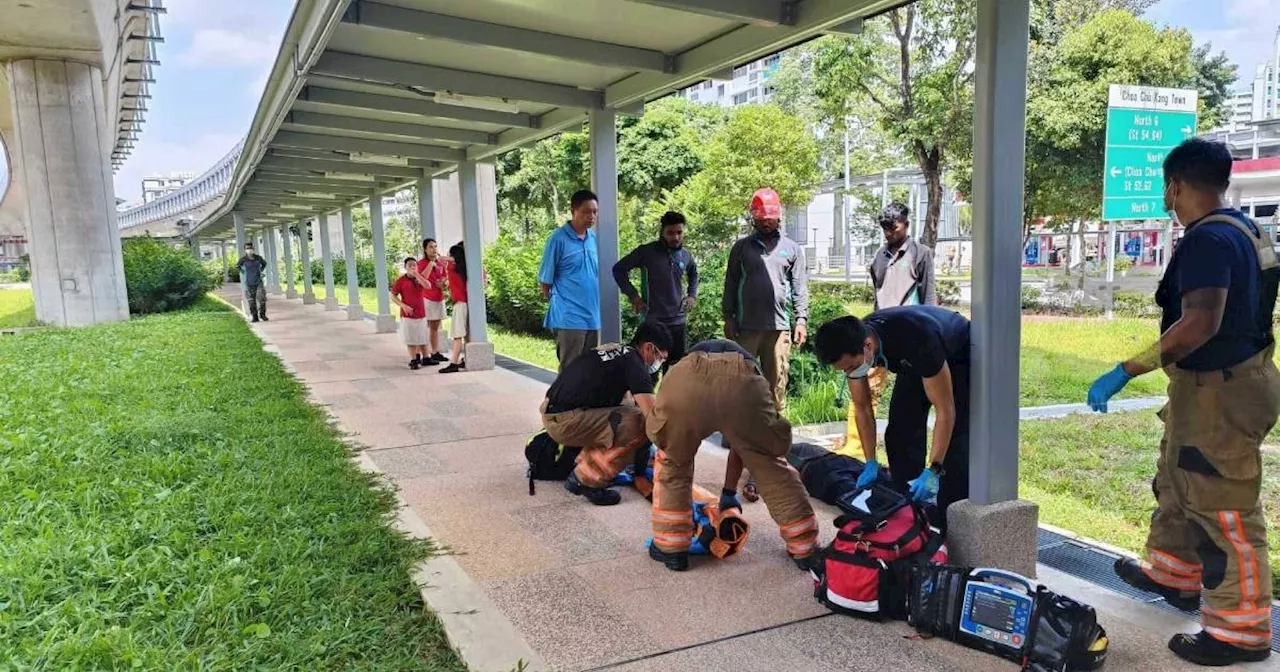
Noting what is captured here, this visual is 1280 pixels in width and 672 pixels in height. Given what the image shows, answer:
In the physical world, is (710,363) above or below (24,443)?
above

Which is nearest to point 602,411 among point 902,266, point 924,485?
point 924,485

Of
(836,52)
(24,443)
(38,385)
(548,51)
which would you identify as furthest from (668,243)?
(836,52)

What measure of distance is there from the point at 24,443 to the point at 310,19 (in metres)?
3.71

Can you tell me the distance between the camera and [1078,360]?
31.7 ft

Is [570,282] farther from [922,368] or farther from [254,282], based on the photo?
[254,282]

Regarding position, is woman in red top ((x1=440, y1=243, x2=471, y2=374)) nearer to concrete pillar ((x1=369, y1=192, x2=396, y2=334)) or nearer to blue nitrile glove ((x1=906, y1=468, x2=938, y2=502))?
concrete pillar ((x1=369, y1=192, x2=396, y2=334))

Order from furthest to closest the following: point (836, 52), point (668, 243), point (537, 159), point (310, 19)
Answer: point (537, 159) → point (836, 52) → point (668, 243) → point (310, 19)

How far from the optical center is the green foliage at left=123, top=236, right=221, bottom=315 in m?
19.8

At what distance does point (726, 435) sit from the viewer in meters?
3.74

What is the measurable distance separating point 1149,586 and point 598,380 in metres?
2.77

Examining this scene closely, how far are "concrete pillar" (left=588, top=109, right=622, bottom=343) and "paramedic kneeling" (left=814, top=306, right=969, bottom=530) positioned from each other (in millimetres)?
2974

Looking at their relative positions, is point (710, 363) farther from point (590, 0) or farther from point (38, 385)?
point (38, 385)

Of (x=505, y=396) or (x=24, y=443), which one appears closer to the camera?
(x=24, y=443)

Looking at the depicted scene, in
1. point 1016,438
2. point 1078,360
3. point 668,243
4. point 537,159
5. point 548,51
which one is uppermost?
point 537,159
